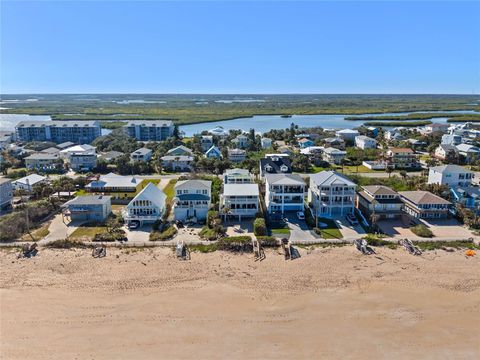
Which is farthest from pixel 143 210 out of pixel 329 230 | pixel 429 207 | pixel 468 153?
pixel 468 153

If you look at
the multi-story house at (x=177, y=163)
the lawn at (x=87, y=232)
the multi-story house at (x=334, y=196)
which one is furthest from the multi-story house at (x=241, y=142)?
the lawn at (x=87, y=232)

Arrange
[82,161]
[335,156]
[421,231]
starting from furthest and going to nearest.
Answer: [335,156] < [82,161] < [421,231]

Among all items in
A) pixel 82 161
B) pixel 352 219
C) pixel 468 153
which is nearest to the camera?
pixel 352 219

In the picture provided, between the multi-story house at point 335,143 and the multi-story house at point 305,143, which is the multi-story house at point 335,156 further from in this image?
the multi-story house at point 335,143

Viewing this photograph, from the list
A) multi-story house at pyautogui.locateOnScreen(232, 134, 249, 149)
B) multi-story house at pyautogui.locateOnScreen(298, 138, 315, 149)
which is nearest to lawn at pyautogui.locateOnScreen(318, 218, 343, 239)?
multi-story house at pyautogui.locateOnScreen(298, 138, 315, 149)

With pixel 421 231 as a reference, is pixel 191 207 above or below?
above

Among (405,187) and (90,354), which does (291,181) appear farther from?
(90,354)

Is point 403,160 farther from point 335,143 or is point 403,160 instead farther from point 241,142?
point 241,142
